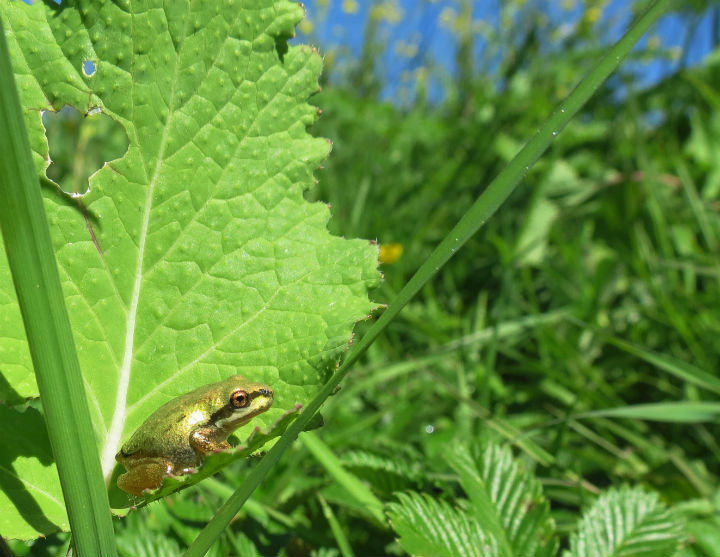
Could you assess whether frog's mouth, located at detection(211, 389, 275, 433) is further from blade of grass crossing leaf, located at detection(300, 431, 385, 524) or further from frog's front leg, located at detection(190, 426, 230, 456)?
blade of grass crossing leaf, located at detection(300, 431, 385, 524)

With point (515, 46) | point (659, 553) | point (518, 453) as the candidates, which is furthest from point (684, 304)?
point (515, 46)

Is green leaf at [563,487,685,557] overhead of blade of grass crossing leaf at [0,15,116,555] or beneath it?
beneath

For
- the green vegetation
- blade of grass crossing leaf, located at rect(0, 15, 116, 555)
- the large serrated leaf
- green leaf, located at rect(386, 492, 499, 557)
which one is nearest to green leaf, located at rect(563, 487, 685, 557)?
the green vegetation

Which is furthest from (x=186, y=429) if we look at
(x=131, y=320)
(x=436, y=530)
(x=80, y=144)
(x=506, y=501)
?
(x=80, y=144)

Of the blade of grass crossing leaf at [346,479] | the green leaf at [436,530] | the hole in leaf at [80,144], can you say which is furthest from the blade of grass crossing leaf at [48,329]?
the hole in leaf at [80,144]

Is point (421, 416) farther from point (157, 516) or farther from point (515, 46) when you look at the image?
point (515, 46)

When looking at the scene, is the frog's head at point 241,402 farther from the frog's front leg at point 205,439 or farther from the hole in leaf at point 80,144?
the hole in leaf at point 80,144
